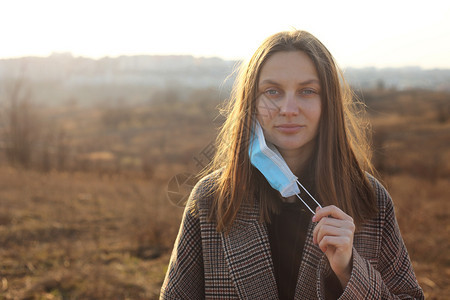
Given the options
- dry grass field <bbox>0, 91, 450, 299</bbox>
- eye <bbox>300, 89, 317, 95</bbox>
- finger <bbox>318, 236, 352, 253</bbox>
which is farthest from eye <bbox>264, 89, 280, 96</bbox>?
finger <bbox>318, 236, 352, 253</bbox>

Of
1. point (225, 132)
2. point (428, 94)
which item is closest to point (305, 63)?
point (225, 132)

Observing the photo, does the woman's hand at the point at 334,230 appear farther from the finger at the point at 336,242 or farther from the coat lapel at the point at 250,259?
the coat lapel at the point at 250,259

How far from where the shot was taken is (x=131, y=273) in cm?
508

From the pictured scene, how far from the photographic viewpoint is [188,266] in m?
2.46

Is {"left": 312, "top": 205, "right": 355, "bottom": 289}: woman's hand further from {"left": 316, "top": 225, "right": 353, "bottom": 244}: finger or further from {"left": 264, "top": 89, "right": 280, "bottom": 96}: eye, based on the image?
{"left": 264, "top": 89, "right": 280, "bottom": 96}: eye

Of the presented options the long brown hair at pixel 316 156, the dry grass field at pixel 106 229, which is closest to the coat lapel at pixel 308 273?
the long brown hair at pixel 316 156

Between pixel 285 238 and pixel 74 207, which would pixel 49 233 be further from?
pixel 285 238

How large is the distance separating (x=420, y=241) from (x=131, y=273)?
154 inches

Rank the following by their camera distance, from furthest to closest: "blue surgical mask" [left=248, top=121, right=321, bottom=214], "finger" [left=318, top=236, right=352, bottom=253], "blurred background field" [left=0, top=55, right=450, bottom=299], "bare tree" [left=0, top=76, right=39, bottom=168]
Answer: "bare tree" [left=0, top=76, right=39, bottom=168]
"blurred background field" [left=0, top=55, right=450, bottom=299]
"blue surgical mask" [left=248, top=121, right=321, bottom=214]
"finger" [left=318, top=236, right=352, bottom=253]

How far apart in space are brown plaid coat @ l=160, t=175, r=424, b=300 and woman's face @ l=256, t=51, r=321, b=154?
1.49 feet

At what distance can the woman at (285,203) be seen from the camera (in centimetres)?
231

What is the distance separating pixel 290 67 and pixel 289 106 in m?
0.21

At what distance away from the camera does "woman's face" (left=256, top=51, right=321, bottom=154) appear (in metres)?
2.29

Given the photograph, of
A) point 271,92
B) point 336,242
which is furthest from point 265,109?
point 336,242
